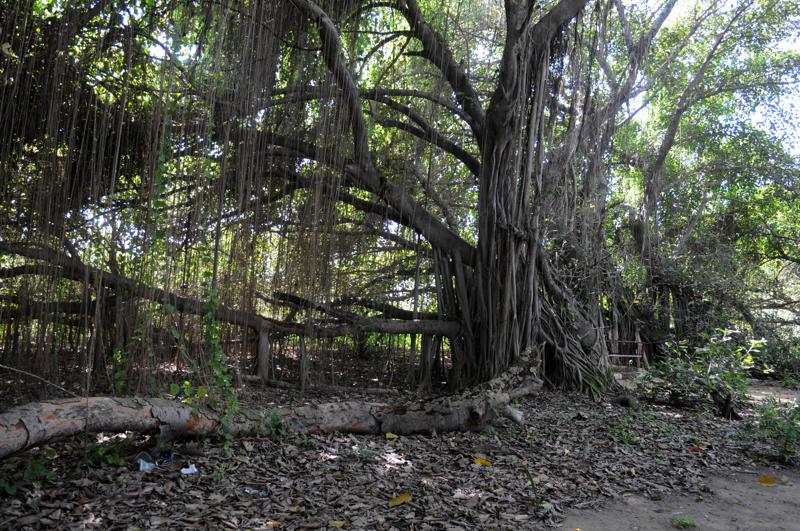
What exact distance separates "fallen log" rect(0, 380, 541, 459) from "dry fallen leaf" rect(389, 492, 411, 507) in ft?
2.74

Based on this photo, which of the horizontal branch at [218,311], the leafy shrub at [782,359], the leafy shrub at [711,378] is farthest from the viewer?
the leafy shrub at [782,359]

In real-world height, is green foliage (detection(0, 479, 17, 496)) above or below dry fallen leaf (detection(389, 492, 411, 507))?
above

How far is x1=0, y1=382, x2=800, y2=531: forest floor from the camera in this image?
2.07 meters

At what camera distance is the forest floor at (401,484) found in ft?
6.80

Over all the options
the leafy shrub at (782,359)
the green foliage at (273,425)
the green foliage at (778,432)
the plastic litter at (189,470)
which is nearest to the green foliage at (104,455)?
the plastic litter at (189,470)

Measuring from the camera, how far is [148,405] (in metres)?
2.45

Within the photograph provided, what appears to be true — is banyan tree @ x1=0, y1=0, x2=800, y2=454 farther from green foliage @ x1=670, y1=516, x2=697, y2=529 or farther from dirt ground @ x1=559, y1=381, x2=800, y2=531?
green foliage @ x1=670, y1=516, x2=697, y2=529

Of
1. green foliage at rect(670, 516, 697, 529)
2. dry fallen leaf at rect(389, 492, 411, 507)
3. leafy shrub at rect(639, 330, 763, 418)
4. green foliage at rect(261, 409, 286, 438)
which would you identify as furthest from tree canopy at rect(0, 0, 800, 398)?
green foliage at rect(670, 516, 697, 529)

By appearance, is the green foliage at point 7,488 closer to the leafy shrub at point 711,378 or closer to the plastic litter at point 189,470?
the plastic litter at point 189,470

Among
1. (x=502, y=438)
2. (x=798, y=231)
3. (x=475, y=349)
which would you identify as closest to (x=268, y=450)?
(x=502, y=438)

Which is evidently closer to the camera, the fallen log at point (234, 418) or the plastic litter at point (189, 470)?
the fallen log at point (234, 418)

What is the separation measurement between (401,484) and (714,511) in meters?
1.34

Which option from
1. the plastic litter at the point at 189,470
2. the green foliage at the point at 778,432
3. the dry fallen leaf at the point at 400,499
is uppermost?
the green foliage at the point at 778,432

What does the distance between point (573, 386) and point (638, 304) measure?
124 inches
